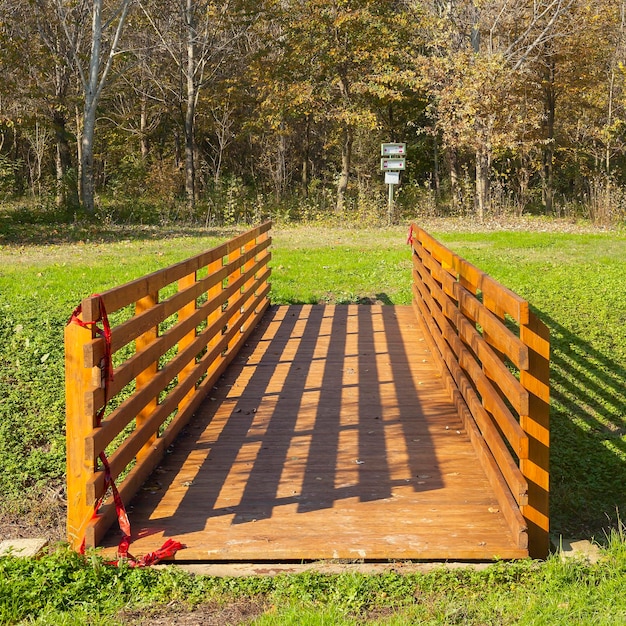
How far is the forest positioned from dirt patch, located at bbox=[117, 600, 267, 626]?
65.2 ft

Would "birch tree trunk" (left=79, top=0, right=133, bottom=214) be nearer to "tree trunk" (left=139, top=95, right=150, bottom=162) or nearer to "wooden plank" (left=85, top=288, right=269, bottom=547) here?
"tree trunk" (left=139, top=95, right=150, bottom=162)

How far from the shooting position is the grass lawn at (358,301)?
153 inches

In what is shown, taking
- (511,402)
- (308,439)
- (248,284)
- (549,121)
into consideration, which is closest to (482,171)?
(549,121)

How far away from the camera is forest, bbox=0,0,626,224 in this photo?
25891 mm

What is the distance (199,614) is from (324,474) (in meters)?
1.86

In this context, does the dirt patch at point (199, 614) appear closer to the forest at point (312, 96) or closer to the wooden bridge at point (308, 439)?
the wooden bridge at point (308, 439)

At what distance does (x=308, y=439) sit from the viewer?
20.8 ft

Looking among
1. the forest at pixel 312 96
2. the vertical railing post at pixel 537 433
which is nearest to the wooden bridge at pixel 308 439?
the vertical railing post at pixel 537 433

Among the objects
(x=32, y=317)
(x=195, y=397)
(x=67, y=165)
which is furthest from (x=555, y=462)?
(x=67, y=165)

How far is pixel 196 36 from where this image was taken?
2977 cm

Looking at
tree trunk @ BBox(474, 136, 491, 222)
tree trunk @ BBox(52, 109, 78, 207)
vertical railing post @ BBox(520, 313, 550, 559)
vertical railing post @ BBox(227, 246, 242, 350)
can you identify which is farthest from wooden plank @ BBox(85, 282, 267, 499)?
tree trunk @ BBox(52, 109, 78, 207)

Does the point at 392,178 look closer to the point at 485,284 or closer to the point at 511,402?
the point at 485,284

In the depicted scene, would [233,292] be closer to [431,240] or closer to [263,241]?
[431,240]

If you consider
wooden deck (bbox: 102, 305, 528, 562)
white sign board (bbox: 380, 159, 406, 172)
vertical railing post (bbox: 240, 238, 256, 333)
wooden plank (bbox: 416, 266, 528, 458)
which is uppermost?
white sign board (bbox: 380, 159, 406, 172)
